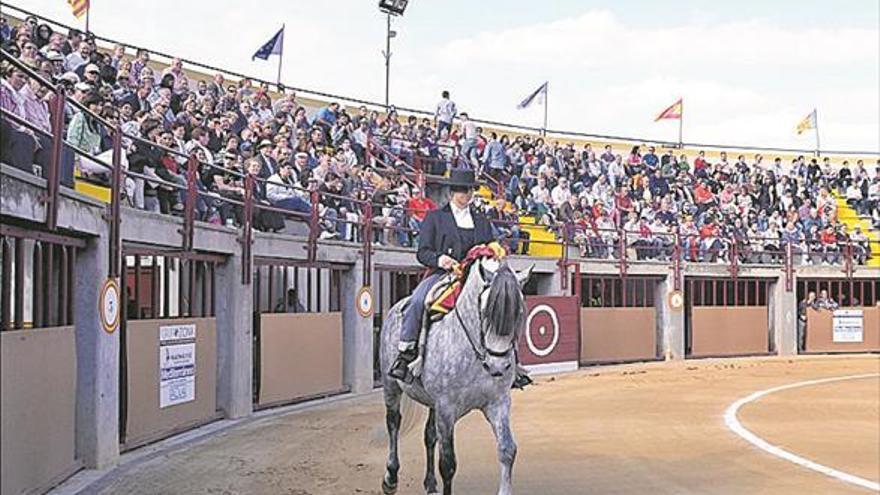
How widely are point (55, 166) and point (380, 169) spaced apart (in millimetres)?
16801

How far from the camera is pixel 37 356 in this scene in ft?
29.3

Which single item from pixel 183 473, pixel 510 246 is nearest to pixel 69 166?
pixel 183 473

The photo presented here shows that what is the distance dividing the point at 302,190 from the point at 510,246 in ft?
28.5

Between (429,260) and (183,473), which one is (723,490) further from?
(183,473)

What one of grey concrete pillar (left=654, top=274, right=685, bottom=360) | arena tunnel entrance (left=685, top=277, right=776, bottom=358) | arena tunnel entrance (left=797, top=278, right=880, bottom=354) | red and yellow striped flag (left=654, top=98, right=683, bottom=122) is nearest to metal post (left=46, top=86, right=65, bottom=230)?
grey concrete pillar (left=654, top=274, right=685, bottom=360)

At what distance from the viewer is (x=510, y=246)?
25.2 metres

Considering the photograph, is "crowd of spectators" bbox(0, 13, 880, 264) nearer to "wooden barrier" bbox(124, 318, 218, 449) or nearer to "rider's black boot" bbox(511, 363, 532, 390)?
"wooden barrier" bbox(124, 318, 218, 449)

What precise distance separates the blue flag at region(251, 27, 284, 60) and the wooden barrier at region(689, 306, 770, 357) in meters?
12.4

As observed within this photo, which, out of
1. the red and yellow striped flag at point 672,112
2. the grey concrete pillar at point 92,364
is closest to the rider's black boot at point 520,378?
the grey concrete pillar at point 92,364

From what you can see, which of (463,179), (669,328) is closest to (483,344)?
(463,179)

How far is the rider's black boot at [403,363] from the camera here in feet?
30.2

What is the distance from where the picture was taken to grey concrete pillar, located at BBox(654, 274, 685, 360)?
2867 cm

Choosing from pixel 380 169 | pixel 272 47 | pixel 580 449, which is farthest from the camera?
pixel 272 47

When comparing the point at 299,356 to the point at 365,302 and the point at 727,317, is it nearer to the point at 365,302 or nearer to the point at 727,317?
the point at 365,302
